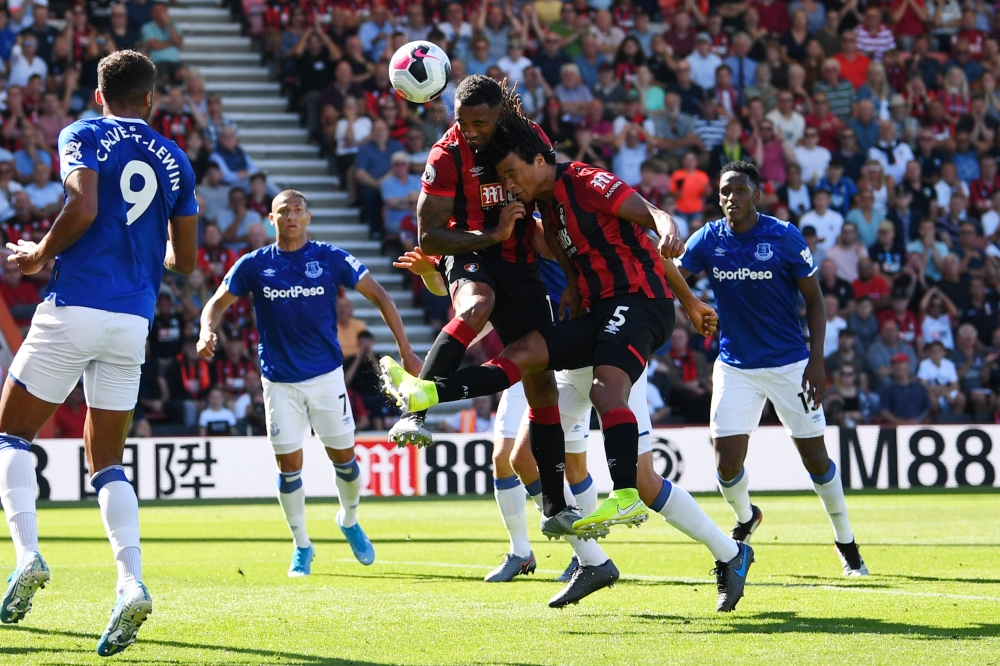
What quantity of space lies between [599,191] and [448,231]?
2.85ft

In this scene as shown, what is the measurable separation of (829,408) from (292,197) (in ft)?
36.2

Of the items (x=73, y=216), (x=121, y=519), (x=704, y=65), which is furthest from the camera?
(x=704, y=65)

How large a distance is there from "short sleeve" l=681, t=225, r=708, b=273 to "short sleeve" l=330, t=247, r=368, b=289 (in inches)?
92.8

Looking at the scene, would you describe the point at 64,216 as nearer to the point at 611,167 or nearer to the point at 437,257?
the point at 437,257

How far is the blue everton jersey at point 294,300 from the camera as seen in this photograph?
398 inches

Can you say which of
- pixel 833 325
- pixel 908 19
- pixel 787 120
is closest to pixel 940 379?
pixel 833 325

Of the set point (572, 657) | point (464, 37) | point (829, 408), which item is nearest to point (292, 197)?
point (572, 657)

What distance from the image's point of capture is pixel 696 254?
9438 mm

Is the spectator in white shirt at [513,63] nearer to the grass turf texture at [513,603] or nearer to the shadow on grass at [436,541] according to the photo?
the grass turf texture at [513,603]

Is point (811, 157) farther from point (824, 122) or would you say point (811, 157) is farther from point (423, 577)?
point (423, 577)

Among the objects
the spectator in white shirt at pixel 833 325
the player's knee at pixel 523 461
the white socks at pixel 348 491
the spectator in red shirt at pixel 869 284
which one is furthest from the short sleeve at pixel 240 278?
the spectator in red shirt at pixel 869 284

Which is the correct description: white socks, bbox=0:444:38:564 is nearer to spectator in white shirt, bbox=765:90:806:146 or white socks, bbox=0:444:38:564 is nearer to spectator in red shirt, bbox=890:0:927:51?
spectator in white shirt, bbox=765:90:806:146

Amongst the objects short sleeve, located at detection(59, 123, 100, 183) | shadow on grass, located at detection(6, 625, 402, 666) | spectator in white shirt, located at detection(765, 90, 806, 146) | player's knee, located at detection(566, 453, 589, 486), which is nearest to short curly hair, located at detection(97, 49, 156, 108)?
short sleeve, located at detection(59, 123, 100, 183)

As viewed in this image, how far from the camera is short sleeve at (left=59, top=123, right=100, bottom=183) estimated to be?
593 cm
